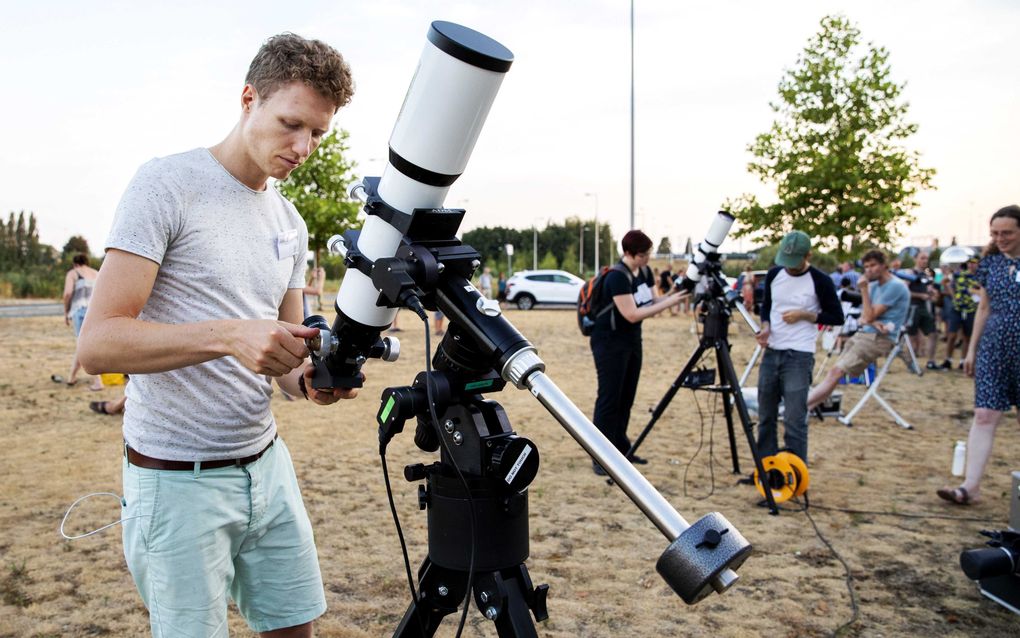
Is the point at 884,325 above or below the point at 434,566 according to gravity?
below

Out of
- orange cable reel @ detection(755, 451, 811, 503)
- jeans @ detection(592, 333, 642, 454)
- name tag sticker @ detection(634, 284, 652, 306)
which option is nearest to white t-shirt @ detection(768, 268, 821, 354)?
orange cable reel @ detection(755, 451, 811, 503)

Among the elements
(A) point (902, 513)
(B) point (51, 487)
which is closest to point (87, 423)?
(B) point (51, 487)

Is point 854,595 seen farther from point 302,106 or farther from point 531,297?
point 531,297

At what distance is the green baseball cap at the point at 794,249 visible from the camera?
5.84 m

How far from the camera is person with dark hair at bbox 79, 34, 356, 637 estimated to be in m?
1.77

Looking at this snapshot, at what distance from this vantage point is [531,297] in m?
28.1

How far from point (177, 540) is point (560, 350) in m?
13.8

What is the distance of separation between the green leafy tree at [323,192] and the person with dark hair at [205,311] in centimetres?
2035

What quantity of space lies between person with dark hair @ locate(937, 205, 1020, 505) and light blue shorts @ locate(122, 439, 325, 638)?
4960 millimetres

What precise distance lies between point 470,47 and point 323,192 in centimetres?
2303

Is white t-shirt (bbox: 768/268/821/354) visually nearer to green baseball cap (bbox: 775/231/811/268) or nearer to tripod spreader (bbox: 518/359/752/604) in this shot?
green baseball cap (bbox: 775/231/811/268)

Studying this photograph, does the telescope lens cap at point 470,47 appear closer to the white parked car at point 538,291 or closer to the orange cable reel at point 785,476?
the orange cable reel at point 785,476

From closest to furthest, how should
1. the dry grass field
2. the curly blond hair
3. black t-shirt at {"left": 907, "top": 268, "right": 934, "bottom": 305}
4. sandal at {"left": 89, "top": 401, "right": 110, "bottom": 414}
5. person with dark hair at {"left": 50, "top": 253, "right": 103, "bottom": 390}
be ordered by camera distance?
1. the curly blond hair
2. the dry grass field
3. sandal at {"left": 89, "top": 401, "right": 110, "bottom": 414}
4. person with dark hair at {"left": 50, "top": 253, "right": 103, "bottom": 390}
5. black t-shirt at {"left": 907, "top": 268, "right": 934, "bottom": 305}

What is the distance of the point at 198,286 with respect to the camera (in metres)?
1.89
